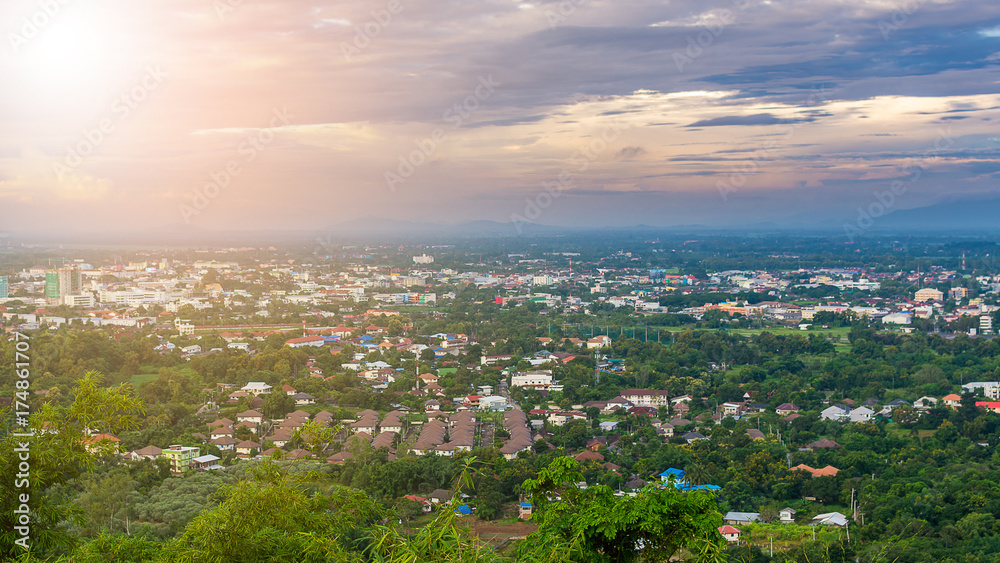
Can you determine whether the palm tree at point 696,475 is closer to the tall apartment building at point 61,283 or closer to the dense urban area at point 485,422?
the dense urban area at point 485,422

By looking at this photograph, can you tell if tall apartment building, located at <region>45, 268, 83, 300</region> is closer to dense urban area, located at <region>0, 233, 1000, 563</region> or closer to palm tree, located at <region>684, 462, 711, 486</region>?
dense urban area, located at <region>0, 233, 1000, 563</region>

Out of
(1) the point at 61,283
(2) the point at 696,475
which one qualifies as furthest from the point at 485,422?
(1) the point at 61,283

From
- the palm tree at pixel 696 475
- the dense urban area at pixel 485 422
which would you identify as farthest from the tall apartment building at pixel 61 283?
the palm tree at pixel 696 475

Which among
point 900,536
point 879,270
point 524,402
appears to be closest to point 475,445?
point 524,402

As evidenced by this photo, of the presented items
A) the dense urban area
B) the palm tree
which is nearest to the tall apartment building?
the dense urban area

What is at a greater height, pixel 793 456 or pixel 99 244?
pixel 99 244

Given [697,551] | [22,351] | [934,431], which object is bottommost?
[934,431]

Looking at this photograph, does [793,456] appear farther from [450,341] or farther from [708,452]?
[450,341]

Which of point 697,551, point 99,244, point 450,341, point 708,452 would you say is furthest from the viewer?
point 99,244

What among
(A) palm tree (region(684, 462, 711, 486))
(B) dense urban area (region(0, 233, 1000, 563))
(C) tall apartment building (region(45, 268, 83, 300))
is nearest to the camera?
(B) dense urban area (region(0, 233, 1000, 563))
